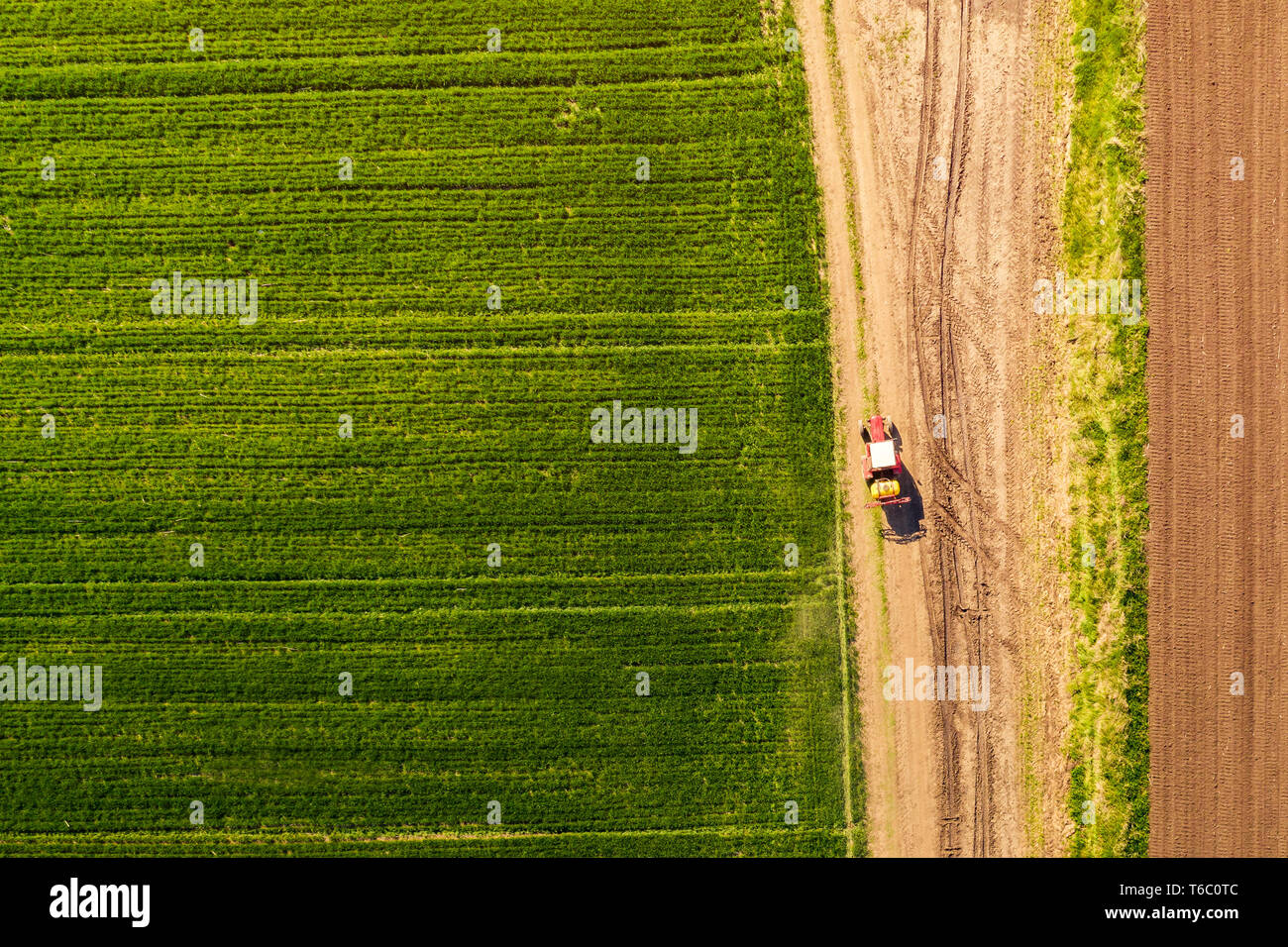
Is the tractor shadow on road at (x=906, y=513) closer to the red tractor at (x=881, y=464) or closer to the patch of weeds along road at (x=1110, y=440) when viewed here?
the red tractor at (x=881, y=464)

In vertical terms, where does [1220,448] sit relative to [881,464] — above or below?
above

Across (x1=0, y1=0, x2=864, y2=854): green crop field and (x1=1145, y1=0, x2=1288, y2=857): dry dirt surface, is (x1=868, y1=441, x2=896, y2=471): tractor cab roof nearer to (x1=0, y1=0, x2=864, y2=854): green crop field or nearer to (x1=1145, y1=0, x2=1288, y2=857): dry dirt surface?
(x1=0, y1=0, x2=864, y2=854): green crop field

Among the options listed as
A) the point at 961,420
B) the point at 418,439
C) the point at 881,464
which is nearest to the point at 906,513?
the point at 881,464

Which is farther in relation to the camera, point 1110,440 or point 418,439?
point 418,439

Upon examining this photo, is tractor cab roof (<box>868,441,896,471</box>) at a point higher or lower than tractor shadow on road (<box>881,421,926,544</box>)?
higher

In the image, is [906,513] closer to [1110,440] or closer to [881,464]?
[881,464]

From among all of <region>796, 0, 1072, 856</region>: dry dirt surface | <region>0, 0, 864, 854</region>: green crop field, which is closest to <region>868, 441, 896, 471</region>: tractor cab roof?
<region>796, 0, 1072, 856</region>: dry dirt surface
